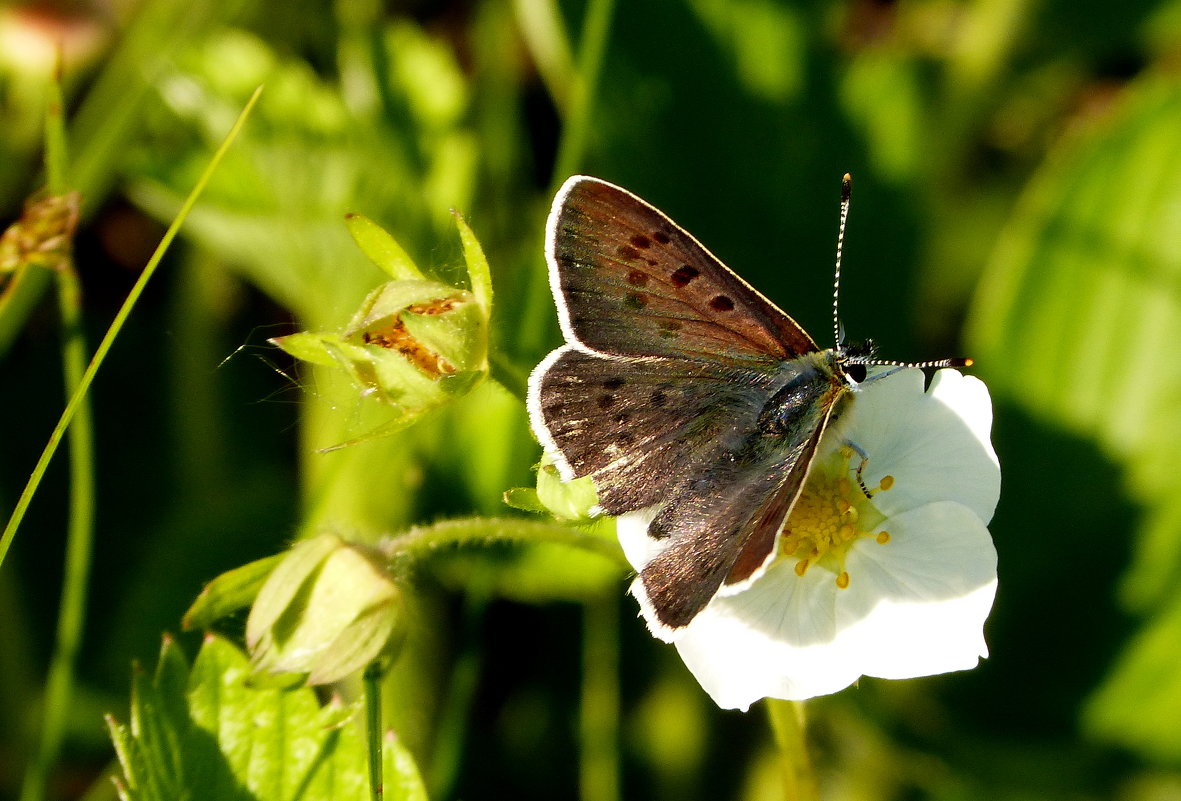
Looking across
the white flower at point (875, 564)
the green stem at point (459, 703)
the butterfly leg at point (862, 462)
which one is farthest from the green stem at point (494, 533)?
the green stem at point (459, 703)

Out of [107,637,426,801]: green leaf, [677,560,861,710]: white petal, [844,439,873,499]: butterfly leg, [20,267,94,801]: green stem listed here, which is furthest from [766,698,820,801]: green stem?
[20,267,94,801]: green stem

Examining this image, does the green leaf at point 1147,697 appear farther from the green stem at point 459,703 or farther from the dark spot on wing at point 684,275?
the dark spot on wing at point 684,275

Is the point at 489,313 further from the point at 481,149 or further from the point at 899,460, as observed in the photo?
the point at 481,149

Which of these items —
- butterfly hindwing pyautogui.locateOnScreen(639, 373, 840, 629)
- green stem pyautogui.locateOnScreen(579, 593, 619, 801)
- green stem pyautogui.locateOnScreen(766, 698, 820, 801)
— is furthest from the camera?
green stem pyautogui.locateOnScreen(579, 593, 619, 801)

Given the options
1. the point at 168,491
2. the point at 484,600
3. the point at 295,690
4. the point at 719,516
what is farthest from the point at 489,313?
the point at 168,491

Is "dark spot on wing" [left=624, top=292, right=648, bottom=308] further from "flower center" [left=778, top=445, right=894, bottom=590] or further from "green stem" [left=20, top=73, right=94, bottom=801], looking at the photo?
"green stem" [left=20, top=73, right=94, bottom=801]

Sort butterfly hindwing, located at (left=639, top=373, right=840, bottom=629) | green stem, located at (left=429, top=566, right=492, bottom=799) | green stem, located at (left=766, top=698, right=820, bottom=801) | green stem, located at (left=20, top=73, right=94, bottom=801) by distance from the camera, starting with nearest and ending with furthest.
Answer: butterfly hindwing, located at (left=639, top=373, right=840, bottom=629) → green stem, located at (left=766, top=698, right=820, bottom=801) → green stem, located at (left=20, top=73, right=94, bottom=801) → green stem, located at (left=429, top=566, right=492, bottom=799)

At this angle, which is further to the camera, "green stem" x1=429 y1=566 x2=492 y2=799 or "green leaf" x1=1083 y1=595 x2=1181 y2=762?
"green leaf" x1=1083 y1=595 x2=1181 y2=762
